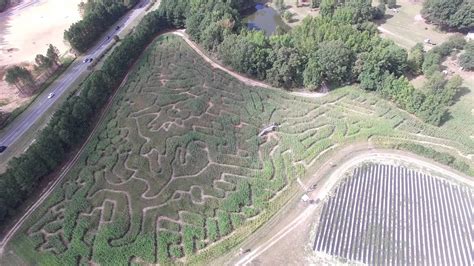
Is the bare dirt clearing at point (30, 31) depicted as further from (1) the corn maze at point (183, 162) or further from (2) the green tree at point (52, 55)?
(1) the corn maze at point (183, 162)

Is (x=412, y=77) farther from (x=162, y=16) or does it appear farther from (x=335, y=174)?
(x=162, y=16)

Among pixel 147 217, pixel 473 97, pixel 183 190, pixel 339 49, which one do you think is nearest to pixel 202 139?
pixel 183 190

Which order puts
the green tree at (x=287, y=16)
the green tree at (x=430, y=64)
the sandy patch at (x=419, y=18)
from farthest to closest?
the green tree at (x=287, y=16) → the sandy patch at (x=419, y=18) → the green tree at (x=430, y=64)

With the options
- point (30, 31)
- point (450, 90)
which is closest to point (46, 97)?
point (30, 31)

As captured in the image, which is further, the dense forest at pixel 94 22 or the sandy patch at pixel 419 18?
the sandy patch at pixel 419 18

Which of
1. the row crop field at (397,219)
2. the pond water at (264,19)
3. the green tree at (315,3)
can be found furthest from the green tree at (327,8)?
the row crop field at (397,219)

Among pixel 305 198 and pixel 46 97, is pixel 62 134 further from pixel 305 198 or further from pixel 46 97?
pixel 305 198
